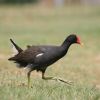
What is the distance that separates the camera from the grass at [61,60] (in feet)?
34.0

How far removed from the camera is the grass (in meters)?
10.4

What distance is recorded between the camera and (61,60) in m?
19.7

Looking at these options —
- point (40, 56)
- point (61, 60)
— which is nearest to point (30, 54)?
point (40, 56)

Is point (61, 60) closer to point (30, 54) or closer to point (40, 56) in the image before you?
point (30, 54)

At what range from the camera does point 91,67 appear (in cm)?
1836

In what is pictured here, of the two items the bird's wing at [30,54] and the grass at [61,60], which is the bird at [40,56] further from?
the grass at [61,60]

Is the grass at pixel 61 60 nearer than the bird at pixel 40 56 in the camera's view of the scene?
Yes

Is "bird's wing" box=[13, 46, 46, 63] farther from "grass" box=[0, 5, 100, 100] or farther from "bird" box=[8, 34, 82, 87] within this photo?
"grass" box=[0, 5, 100, 100]

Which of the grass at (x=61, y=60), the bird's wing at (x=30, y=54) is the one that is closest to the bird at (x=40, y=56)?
the bird's wing at (x=30, y=54)

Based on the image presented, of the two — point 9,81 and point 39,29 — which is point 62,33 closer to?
point 39,29

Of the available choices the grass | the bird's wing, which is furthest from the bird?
the grass

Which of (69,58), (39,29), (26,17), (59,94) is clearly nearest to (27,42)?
(69,58)

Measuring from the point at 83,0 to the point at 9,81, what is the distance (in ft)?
164

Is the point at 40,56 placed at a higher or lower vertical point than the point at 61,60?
lower
